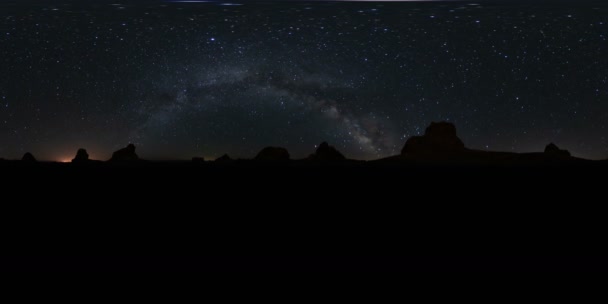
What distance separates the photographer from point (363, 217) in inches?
127

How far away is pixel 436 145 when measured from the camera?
10602mm

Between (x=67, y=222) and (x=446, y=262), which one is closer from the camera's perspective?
(x=446, y=262)

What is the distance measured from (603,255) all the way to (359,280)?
57.7 inches

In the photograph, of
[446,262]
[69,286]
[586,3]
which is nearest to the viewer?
[69,286]

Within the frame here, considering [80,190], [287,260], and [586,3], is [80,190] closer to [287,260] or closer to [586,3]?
[287,260]

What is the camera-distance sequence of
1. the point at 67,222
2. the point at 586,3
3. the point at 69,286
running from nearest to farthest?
the point at 69,286, the point at 67,222, the point at 586,3

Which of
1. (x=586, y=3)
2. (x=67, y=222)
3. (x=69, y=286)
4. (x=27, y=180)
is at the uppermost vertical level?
(x=586, y=3)

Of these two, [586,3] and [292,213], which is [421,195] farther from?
[586,3]

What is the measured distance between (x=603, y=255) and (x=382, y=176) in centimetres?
134

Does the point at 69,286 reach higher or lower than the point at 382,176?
lower

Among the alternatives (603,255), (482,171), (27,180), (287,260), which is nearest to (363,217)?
(287,260)

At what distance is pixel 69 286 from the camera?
2.59 m

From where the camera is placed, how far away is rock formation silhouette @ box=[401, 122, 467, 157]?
8961 millimetres

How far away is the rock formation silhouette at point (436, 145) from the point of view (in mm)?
8961
